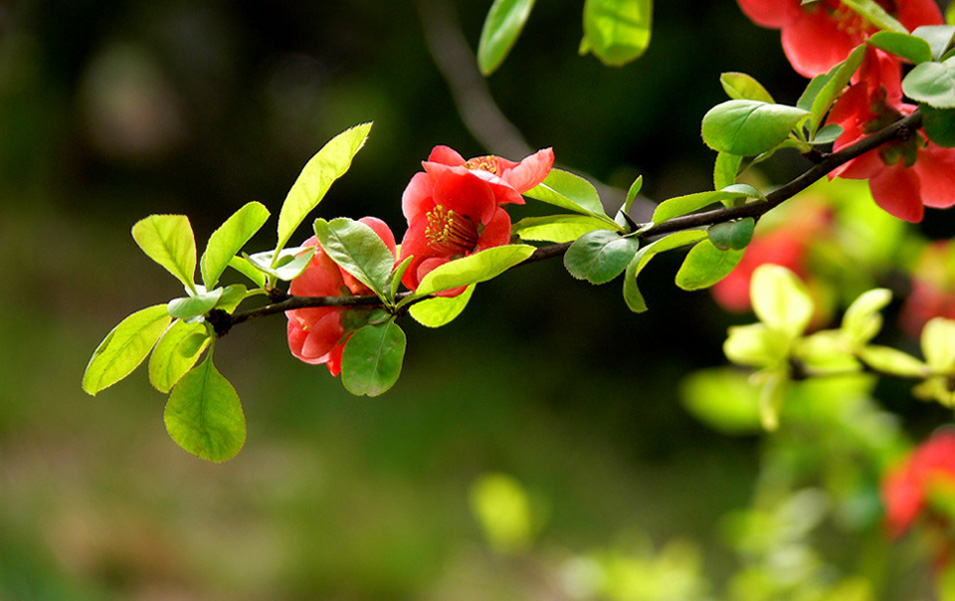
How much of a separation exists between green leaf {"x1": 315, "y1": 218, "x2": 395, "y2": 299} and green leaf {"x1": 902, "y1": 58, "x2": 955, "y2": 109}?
0.14 meters

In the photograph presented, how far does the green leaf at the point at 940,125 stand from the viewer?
192mm

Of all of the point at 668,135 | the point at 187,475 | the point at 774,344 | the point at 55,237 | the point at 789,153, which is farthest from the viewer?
the point at 55,237

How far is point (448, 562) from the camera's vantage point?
57.6 inches

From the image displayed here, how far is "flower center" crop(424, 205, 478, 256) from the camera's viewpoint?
22 cm

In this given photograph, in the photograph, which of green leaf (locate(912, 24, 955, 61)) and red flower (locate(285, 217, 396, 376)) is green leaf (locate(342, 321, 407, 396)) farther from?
green leaf (locate(912, 24, 955, 61))

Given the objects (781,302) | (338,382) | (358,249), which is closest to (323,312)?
(358,249)

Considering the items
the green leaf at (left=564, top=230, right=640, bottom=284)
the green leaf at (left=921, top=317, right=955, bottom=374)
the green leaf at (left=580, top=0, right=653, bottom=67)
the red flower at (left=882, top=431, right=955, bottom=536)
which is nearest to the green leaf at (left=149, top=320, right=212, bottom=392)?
the green leaf at (left=564, top=230, right=640, bottom=284)

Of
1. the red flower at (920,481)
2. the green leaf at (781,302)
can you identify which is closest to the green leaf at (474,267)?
the green leaf at (781,302)

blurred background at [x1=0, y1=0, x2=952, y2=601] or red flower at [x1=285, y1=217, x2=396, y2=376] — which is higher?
blurred background at [x1=0, y1=0, x2=952, y2=601]

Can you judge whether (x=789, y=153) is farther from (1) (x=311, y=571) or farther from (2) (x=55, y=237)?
(2) (x=55, y=237)

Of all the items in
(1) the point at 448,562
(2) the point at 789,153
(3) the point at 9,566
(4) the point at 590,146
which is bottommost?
(3) the point at 9,566

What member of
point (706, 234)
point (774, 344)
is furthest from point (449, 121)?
point (706, 234)

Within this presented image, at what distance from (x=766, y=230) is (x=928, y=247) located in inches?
5.1

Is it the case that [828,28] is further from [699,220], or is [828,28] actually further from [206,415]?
[206,415]
